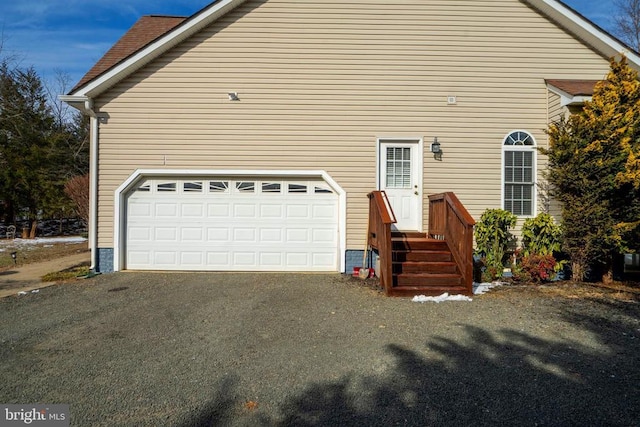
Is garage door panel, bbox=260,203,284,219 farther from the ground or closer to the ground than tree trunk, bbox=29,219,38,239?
farther from the ground

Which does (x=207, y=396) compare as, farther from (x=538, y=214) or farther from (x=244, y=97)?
(x=538, y=214)

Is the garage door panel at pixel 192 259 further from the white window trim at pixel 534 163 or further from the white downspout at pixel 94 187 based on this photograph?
the white window trim at pixel 534 163

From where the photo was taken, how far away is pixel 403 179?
845 cm

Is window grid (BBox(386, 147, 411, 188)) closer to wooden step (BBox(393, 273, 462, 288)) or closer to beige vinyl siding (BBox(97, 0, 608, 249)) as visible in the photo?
beige vinyl siding (BBox(97, 0, 608, 249))

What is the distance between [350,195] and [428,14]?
13.9 ft

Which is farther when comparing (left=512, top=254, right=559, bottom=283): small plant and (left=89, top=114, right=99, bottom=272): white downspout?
(left=89, top=114, right=99, bottom=272): white downspout

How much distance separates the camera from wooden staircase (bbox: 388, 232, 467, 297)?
245 inches

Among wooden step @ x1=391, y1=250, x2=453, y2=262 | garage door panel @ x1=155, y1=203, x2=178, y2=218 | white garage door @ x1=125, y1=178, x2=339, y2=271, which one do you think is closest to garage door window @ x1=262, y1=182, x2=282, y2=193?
white garage door @ x1=125, y1=178, x2=339, y2=271

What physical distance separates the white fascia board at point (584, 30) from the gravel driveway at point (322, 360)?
5.47 meters

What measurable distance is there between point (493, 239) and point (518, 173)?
1.75 m

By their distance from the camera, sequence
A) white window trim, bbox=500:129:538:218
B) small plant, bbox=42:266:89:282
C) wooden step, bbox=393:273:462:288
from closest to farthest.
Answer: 1. wooden step, bbox=393:273:462:288
2. small plant, bbox=42:266:89:282
3. white window trim, bbox=500:129:538:218

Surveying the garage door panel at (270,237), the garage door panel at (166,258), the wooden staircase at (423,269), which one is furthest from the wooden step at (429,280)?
the garage door panel at (166,258)

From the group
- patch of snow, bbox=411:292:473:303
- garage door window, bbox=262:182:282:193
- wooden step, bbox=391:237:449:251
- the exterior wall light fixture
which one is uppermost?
the exterior wall light fixture

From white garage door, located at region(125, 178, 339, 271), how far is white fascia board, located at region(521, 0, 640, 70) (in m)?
5.88
